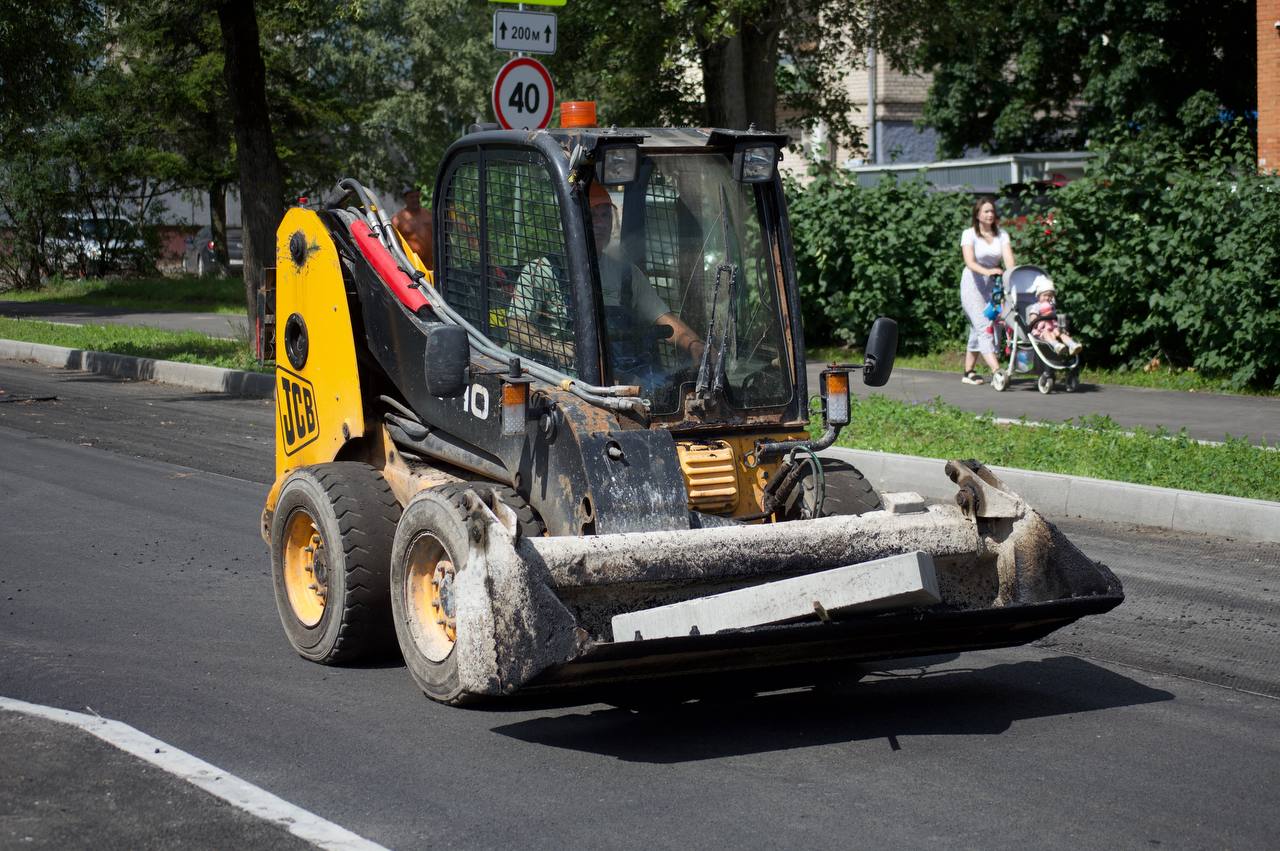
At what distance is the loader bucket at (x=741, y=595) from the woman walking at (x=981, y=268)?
10261 mm

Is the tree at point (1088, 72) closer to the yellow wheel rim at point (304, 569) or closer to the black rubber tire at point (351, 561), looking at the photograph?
the yellow wheel rim at point (304, 569)

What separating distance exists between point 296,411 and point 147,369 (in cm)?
1307

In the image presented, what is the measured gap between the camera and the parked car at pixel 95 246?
37.6 meters

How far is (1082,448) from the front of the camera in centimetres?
1105

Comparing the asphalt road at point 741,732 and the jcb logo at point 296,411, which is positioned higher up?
the jcb logo at point 296,411

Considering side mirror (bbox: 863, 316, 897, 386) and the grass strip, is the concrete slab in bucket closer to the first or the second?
side mirror (bbox: 863, 316, 897, 386)

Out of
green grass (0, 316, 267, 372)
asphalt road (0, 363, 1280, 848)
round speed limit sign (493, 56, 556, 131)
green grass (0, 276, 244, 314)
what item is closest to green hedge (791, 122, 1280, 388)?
round speed limit sign (493, 56, 556, 131)

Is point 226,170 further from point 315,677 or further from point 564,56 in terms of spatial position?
point 315,677

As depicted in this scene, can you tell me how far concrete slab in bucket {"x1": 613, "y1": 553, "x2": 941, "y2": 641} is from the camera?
4977 millimetres

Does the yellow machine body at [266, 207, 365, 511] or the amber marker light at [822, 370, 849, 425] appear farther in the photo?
the yellow machine body at [266, 207, 365, 511]

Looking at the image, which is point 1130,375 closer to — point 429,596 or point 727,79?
point 727,79

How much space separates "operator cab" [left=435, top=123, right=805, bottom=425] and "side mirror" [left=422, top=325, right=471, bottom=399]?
461 millimetres

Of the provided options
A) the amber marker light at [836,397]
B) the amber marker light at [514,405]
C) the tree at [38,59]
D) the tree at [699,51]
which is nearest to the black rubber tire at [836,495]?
the amber marker light at [836,397]

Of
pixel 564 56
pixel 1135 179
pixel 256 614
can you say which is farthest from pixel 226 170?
pixel 256 614
